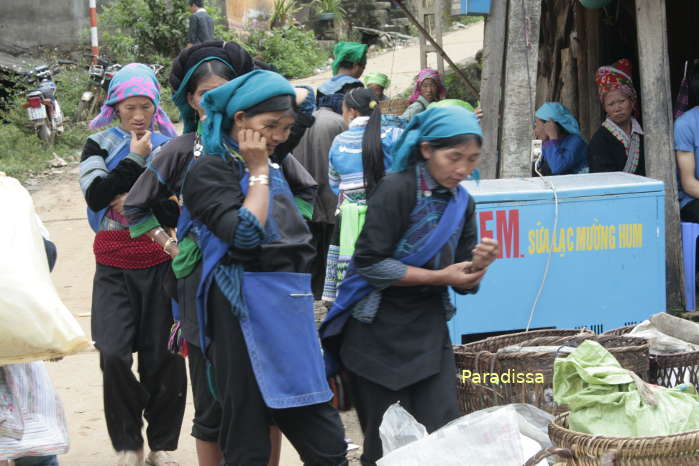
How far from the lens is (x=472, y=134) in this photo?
3264 mm

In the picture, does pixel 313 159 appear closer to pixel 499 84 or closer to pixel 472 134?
pixel 499 84

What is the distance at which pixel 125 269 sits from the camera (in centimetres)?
425

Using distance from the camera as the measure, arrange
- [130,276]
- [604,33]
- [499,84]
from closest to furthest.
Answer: [130,276]
[499,84]
[604,33]

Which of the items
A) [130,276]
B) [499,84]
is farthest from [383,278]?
[499,84]

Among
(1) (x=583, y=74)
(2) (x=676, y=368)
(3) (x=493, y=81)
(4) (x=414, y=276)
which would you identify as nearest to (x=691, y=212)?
(3) (x=493, y=81)

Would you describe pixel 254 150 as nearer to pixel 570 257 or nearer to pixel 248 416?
pixel 248 416

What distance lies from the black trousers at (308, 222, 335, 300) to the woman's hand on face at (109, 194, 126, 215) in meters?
2.18

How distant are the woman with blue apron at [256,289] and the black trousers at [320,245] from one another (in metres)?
3.13

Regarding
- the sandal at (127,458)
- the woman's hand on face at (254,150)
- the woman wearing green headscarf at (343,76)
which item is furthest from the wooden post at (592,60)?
the woman's hand on face at (254,150)

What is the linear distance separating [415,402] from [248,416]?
63cm

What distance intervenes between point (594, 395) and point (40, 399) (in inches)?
74.0

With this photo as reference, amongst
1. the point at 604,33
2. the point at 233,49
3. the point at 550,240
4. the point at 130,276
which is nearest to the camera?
the point at 233,49

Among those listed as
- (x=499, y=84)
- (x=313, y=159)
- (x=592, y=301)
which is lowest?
(x=592, y=301)

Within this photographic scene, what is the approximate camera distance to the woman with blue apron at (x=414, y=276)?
3283 mm
